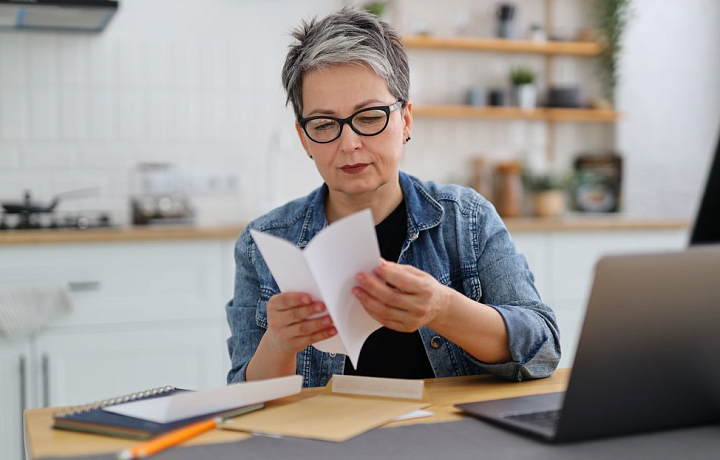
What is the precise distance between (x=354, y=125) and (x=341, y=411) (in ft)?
1.76

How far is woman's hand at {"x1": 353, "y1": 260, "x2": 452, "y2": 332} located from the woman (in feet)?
0.44

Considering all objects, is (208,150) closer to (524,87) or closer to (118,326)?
(118,326)

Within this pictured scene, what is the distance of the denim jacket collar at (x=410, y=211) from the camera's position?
1498 millimetres

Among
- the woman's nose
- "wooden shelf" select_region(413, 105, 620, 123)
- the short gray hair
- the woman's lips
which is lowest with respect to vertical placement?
the woman's lips

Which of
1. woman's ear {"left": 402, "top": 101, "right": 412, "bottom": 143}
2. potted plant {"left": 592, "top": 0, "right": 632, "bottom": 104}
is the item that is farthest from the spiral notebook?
potted plant {"left": 592, "top": 0, "right": 632, "bottom": 104}

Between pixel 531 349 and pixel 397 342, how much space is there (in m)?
0.30

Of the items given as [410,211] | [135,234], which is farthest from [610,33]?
[410,211]

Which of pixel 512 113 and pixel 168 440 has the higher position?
pixel 512 113

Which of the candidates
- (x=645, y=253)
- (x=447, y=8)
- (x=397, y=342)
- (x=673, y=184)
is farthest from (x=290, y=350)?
(x=673, y=184)

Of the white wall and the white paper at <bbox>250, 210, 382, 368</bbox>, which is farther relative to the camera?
the white wall

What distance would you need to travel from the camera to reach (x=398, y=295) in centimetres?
104

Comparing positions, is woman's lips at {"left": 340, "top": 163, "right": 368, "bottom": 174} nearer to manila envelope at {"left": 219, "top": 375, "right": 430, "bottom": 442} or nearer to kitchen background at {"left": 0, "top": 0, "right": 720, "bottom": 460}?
manila envelope at {"left": 219, "top": 375, "right": 430, "bottom": 442}

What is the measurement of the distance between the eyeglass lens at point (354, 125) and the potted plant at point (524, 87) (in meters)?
2.68

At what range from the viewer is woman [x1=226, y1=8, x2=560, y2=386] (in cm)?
126
